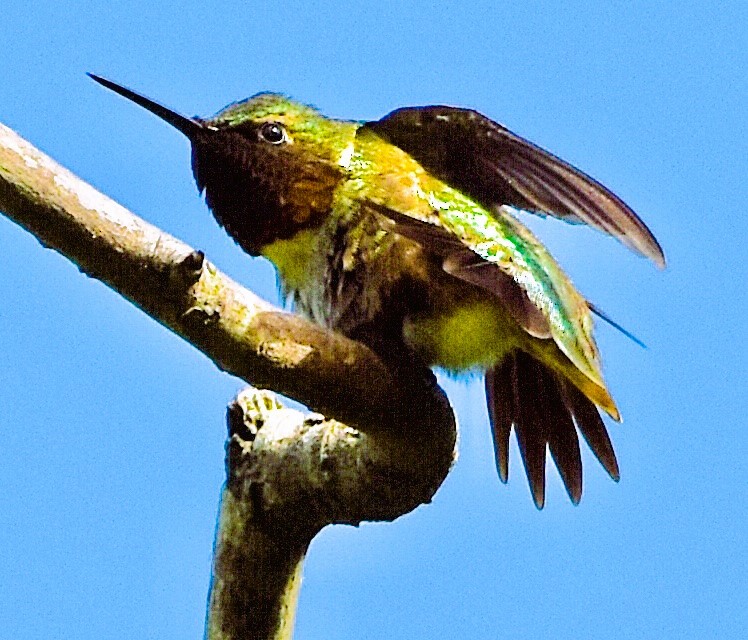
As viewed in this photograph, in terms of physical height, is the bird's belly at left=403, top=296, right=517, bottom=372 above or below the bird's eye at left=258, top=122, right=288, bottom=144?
below

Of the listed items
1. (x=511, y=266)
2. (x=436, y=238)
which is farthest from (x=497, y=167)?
(x=436, y=238)

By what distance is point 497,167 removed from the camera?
294 centimetres

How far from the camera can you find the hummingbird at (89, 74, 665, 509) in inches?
105

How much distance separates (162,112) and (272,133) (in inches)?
12.3

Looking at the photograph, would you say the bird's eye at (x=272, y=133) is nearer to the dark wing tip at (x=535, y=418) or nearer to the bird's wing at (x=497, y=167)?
the bird's wing at (x=497, y=167)

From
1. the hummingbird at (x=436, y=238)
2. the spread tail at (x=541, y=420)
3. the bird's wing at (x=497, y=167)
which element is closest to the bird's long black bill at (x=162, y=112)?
the hummingbird at (x=436, y=238)

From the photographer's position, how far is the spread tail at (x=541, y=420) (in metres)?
3.01

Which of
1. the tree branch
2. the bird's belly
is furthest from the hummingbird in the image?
the tree branch

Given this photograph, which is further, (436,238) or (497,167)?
(497,167)

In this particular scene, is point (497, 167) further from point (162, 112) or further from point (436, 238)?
point (162, 112)

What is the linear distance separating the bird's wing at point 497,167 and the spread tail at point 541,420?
382 mm

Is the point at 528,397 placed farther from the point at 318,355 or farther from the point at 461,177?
the point at 318,355

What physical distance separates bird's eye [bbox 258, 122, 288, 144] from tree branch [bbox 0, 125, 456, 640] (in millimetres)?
643

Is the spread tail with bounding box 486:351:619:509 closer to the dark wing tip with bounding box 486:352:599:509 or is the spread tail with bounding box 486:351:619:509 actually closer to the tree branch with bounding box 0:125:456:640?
the dark wing tip with bounding box 486:352:599:509
